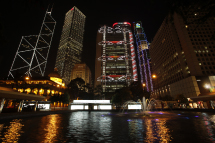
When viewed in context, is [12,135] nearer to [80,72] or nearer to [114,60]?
[114,60]

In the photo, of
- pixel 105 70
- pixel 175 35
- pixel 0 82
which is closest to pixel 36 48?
pixel 0 82

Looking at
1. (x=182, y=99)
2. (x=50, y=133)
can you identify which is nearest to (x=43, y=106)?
(x=50, y=133)

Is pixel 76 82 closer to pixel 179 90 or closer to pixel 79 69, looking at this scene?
pixel 179 90

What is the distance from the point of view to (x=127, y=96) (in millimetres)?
50500

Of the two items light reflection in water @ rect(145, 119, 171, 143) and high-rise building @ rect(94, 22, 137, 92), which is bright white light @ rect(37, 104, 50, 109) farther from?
high-rise building @ rect(94, 22, 137, 92)

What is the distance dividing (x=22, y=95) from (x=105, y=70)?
90.6 m

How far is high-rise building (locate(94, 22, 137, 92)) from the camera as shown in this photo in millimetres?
107250

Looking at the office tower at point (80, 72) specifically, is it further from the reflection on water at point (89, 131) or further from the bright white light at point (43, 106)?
the reflection on water at point (89, 131)

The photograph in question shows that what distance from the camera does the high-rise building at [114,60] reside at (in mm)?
107250

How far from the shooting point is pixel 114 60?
114m

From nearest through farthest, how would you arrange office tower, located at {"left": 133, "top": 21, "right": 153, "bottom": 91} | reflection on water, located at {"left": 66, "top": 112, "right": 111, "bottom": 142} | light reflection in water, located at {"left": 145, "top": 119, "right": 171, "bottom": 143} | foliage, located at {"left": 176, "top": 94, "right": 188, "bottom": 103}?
light reflection in water, located at {"left": 145, "top": 119, "right": 171, "bottom": 143} → reflection on water, located at {"left": 66, "top": 112, "right": 111, "bottom": 142} → foliage, located at {"left": 176, "top": 94, "right": 188, "bottom": 103} → office tower, located at {"left": 133, "top": 21, "right": 153, "bottom": 91}

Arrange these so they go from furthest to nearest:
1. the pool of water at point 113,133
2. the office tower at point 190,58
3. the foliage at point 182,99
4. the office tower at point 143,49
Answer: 1. the office tower at point 143,49
2. the office tower at point 190,58
3. the foliage at point 182,99
4. the pool of water at point 113,133

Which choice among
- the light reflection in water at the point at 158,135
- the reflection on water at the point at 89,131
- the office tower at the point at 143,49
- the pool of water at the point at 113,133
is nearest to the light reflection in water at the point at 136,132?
the pool of water at the point at 113,133

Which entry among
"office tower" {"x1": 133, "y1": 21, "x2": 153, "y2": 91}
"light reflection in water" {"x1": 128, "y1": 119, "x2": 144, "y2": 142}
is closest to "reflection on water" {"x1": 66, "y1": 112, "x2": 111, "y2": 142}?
"light reflection in water" {"x1": 128, "y1": 119, "x2": 144, "y2": 142}
